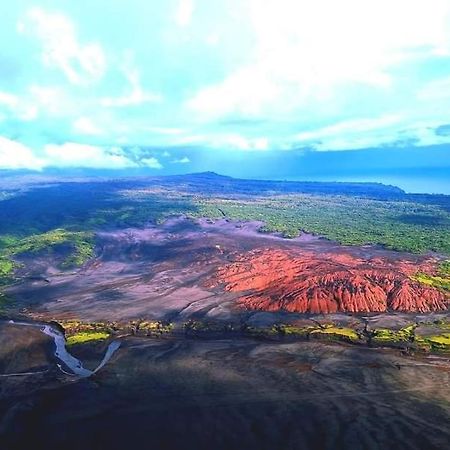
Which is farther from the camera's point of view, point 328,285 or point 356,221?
point 356,221

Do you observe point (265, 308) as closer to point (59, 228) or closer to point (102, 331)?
point (102, 331)

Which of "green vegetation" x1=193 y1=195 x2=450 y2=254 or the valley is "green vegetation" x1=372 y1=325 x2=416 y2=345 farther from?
"green vegetation" x1=193 y1=195 x2=450 y2=254

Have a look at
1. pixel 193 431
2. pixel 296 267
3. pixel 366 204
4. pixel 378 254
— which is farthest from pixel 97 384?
pixel 366 204

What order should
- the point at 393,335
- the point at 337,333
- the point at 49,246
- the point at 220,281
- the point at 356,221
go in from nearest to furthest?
the point at 393,335
the point at 337,333
the point at 220,281
the point at 49,246
the point at 356,221

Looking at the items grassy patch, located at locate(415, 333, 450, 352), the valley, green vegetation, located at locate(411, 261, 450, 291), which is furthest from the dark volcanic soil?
grassy patch, located at locate(415, 333, 450, 352)

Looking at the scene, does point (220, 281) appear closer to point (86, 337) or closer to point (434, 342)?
point (86, 337)

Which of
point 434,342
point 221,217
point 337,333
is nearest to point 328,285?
point 337,333
